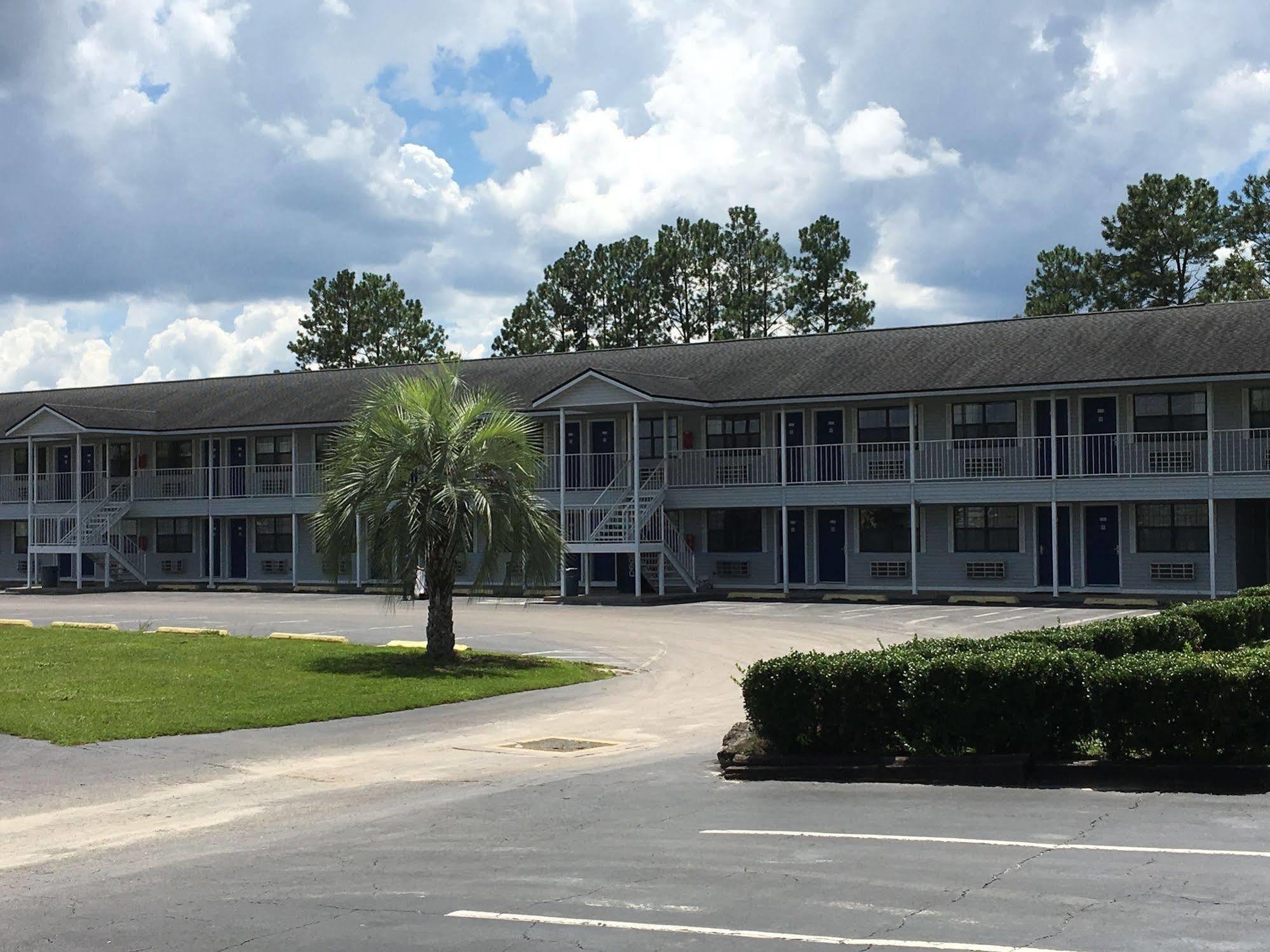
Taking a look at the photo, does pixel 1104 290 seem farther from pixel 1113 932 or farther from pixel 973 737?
pixel 1113 932

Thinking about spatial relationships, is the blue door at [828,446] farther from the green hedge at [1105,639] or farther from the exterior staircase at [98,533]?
the exterior staircase at [98,533]

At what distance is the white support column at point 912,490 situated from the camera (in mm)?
37250

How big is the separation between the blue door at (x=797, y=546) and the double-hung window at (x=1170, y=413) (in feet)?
30.6

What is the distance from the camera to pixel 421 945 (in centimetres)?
732

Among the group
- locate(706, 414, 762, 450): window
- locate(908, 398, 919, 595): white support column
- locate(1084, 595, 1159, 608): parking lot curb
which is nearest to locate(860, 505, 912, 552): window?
locate(908, 398, 919, 595): white support column

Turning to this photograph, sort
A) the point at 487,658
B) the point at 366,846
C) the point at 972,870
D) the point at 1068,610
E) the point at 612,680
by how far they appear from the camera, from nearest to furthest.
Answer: the point at 972,870, the point at 366,846, the point at 612,680, the point at 487,658, the point at 1068,610

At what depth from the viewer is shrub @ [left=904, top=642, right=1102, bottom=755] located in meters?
12.2

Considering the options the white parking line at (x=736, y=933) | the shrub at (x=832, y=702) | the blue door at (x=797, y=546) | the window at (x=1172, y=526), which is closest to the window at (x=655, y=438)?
the blue door at (x=797, y=546)

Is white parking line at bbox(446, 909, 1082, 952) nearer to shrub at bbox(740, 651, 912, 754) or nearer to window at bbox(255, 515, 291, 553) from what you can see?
shrub at bbox(740, 651, 912, 754)

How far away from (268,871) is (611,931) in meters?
3.01

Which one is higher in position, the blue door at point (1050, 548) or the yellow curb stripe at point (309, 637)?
the blue door at point (1050, 548)

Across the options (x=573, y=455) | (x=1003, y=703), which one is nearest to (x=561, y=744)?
(x=1003, y=703)

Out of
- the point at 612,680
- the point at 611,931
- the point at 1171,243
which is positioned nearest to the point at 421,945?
the point at 611,931

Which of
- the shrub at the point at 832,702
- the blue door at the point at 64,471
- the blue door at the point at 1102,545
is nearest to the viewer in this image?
the shrub at the point at 832,702
